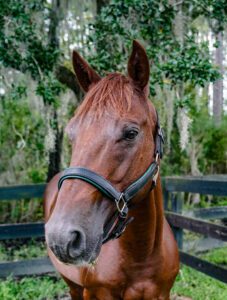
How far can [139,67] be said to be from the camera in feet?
6.15

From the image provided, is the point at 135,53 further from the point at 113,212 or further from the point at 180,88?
the point at 180,88

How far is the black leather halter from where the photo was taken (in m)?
1.58

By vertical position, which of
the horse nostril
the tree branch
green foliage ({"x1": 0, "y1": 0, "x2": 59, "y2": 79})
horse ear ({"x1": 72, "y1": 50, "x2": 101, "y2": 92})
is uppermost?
green foliage ({"x1": 0, "y1": 0, "x2": 59, "y2": 79})

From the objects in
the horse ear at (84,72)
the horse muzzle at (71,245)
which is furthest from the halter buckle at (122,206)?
the horse ear at (84,72)

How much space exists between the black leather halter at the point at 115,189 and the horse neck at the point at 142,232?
148mm

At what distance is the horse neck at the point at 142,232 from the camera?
2.05m

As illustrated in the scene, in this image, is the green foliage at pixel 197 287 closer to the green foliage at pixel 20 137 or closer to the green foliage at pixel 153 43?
the green foliage at pixel 153 43

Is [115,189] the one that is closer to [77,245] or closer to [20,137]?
[77,245]

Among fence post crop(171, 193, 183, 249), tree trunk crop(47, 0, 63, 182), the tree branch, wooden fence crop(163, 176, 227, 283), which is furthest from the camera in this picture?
the tree branch

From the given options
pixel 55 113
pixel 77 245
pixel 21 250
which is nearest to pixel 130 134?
pixel 77 245

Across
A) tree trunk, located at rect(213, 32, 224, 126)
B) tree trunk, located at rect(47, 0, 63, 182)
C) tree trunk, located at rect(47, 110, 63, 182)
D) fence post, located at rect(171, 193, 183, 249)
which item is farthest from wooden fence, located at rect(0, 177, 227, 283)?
tree trunk, located at rect(47, 110, 63, 182)

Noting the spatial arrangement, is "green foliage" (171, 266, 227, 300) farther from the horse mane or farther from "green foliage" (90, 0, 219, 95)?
the horse mane

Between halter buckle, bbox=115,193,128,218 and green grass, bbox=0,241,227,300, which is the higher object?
halter buckle, bbox=115,193,128,218

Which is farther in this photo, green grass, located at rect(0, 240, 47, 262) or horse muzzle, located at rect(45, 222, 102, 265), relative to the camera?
green grass, located at rect(0, 240, 47, 262)
